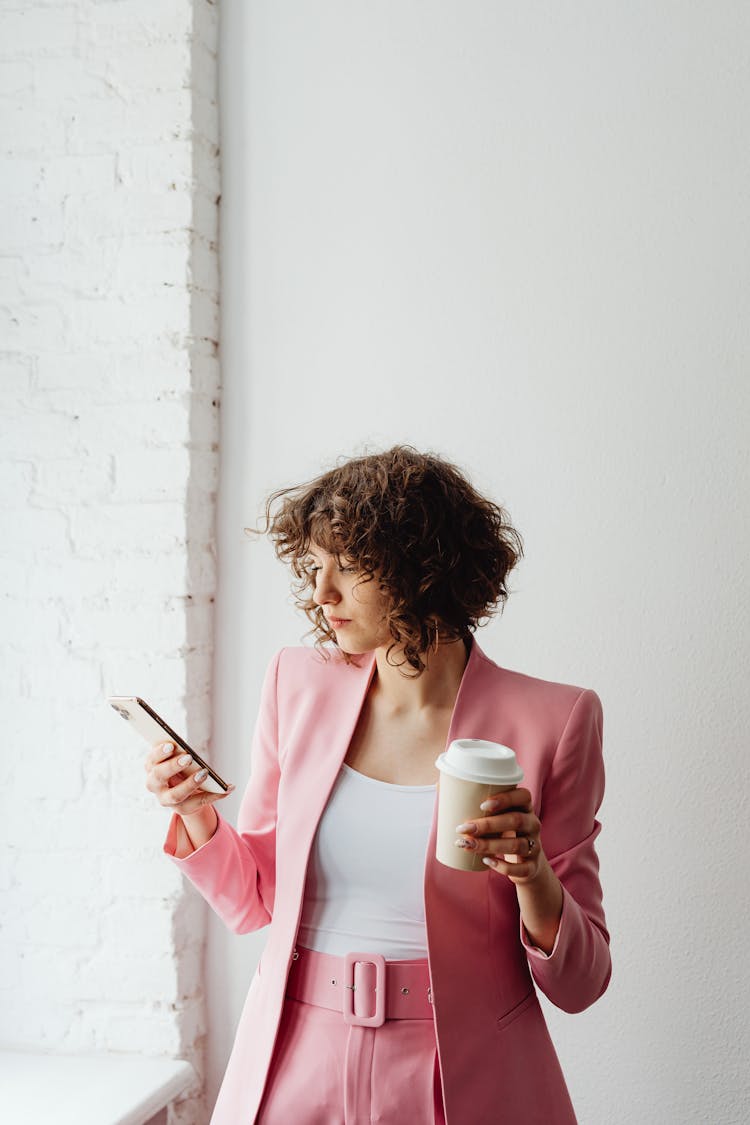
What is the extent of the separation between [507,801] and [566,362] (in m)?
0.94

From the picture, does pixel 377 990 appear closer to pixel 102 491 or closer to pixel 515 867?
pixel 515 867

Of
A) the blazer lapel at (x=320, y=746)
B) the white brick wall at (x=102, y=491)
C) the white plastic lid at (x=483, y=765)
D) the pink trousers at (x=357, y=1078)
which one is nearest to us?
the white plastic lid at (x=483, y=765)

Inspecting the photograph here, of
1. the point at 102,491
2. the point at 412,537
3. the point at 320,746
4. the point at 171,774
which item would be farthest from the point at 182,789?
the point at 102,491

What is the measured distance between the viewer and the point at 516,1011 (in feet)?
4.14

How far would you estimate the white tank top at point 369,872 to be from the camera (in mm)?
1246

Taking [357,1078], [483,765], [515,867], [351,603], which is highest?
[351,603]

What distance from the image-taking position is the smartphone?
1.21 metres

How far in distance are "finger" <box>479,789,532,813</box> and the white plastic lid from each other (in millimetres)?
16

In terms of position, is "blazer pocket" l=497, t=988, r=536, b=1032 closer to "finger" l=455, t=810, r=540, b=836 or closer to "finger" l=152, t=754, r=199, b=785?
"finger" l=455, t=810, r=540, b=836

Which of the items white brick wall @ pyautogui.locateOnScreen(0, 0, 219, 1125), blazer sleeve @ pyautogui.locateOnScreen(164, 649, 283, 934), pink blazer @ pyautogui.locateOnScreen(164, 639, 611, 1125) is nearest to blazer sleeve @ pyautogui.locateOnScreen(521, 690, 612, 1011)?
pink blazer @ pyautogui.locateOnScreen(164, 639, 611, 1125)

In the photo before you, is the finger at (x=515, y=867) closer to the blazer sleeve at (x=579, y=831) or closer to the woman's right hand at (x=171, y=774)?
the blazer sleeve at (x=579, y=831)

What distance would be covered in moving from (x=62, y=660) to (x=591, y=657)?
0.92 m

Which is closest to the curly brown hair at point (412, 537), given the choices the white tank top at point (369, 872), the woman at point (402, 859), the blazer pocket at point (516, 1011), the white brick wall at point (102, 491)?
the woman at point (402, 859)

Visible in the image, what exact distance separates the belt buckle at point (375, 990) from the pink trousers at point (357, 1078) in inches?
0.4
